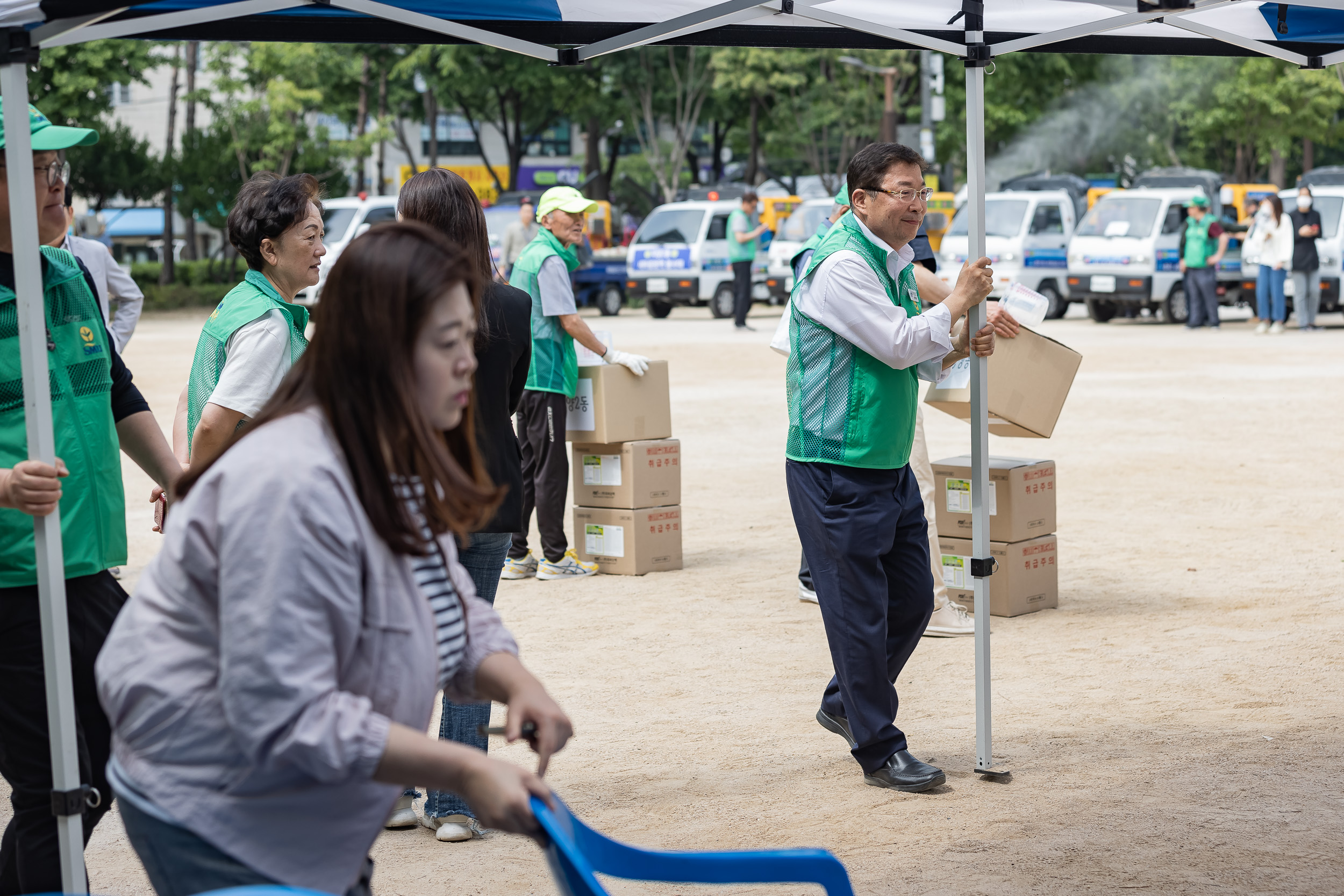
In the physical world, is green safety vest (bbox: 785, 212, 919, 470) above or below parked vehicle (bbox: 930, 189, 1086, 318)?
below

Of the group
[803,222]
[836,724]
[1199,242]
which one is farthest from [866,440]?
[803,222]

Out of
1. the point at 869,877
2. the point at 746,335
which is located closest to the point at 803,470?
the point at 869,877

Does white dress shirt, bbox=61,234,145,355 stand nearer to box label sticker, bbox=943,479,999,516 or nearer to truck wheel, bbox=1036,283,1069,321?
box label sticker, bbox=943,479,999,516

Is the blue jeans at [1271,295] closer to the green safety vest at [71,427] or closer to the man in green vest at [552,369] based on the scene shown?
the man in green vest at [552,369]

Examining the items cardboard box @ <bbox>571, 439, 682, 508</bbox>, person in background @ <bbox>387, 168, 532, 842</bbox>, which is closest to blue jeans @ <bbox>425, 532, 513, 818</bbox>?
person in background @ <bbox>387, 168, 532, 842</bbox>

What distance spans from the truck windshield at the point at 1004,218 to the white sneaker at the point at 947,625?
Result: 20.4 m

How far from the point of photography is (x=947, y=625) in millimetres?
6926

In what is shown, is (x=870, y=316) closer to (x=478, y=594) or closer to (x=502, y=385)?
(x=502, y=385)

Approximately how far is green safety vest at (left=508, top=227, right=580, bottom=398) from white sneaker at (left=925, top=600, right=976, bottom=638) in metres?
2.28

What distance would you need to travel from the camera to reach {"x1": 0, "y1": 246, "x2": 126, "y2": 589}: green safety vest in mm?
3125

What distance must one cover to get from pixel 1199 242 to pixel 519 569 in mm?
17921

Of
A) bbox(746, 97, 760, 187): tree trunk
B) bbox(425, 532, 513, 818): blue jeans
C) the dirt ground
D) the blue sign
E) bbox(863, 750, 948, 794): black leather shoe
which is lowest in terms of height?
the dirt ground

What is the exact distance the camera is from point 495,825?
1956mm

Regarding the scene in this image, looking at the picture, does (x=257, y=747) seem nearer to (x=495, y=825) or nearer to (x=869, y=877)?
(x=495, y=825)
